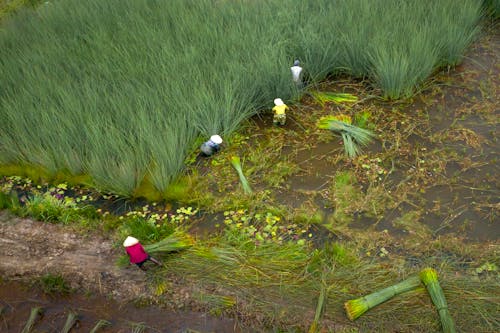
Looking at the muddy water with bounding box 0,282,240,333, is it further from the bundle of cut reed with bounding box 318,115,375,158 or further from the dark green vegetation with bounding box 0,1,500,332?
the bundle of cut reed with bounding box 318,115,375,158

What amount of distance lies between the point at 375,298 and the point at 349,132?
1371mm

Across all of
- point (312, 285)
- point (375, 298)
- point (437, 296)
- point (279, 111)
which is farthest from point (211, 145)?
point (437, 296)

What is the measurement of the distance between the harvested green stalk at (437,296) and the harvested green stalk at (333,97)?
1690mm

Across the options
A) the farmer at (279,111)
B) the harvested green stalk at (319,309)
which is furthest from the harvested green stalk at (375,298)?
the farmer at (279,111)

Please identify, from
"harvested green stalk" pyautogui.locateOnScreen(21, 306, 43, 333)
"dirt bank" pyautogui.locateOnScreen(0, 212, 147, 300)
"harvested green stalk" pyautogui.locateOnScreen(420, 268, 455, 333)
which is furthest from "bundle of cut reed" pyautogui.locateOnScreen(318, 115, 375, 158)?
"harvested green stalk" pyautogui.locateOnScreen(21, 306, 43, 333)

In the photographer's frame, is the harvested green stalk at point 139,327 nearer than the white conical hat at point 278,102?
Yes

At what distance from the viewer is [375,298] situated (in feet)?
6.50

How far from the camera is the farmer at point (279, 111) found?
3066mm

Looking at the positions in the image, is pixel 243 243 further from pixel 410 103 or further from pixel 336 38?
pixel 336 38

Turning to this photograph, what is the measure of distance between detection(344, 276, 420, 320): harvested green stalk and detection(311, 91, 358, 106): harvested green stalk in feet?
5.65

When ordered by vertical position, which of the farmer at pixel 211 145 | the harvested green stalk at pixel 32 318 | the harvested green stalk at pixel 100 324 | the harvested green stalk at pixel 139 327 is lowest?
the harvested green stalk at pixel 139 327

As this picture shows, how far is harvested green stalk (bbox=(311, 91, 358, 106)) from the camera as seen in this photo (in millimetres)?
3379

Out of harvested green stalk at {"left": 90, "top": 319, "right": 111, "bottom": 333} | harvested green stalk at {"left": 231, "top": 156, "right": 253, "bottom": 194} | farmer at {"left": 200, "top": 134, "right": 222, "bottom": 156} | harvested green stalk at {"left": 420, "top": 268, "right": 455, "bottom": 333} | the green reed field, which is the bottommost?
harvested green stalk at {"left": 420, "top": 268, "right": 455, "bottom": 333}

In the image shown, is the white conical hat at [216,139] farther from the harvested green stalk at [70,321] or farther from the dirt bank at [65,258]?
the harvested green stalk at [70,321]
